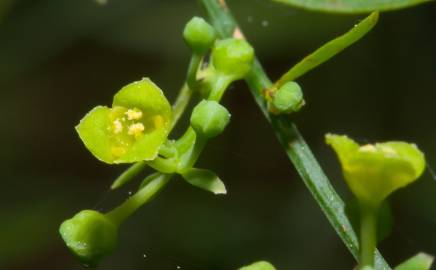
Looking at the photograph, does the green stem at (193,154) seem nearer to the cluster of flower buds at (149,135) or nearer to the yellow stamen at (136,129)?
the cluster of flower buds at (149,135)

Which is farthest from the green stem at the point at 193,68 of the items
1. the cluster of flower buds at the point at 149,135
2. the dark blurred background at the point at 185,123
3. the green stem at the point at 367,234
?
the dark blurred background at the point at 185,123

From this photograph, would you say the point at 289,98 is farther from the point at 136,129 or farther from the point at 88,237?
the point at 88,237

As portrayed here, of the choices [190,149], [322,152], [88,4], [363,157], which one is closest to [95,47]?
[88,4]

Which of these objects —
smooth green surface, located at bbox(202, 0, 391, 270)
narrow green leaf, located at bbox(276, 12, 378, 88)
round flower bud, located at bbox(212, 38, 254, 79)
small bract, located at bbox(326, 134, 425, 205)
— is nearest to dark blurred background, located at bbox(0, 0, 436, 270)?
smooth green surface, located at bbox(202, 0, 391, 270)

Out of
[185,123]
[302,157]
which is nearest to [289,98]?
[302,157]

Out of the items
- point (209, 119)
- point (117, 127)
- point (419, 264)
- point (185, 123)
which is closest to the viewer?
point (419, 264)

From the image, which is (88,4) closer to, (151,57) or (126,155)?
(151,57)

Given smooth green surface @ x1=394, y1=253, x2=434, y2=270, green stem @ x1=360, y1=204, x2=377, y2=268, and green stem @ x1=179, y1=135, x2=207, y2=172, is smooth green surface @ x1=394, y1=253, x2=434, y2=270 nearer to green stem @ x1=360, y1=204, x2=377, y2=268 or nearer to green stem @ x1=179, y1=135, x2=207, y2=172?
green stem @ x1=360, y1=204, x2=377, y2=268
